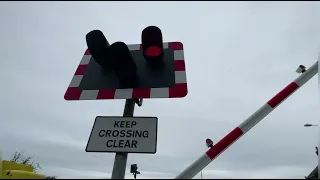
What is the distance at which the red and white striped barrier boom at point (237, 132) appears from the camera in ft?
4.60

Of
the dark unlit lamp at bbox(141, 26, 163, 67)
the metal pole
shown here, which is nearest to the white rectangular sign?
the metal pole

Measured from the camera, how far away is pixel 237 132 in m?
1.57

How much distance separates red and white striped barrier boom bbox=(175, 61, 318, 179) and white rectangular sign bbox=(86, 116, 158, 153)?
28cm

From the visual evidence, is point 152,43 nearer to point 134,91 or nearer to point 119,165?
point 134,91

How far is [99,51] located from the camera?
1.83 m

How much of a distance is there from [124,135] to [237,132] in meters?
0.81

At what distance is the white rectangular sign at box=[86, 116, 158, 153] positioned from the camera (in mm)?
1464

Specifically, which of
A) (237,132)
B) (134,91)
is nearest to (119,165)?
(134,91)

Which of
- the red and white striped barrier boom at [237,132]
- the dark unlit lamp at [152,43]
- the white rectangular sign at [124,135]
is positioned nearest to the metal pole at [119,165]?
the white rectangular sign at [124,135]

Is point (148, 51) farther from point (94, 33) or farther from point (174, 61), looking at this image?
point (94, 33)

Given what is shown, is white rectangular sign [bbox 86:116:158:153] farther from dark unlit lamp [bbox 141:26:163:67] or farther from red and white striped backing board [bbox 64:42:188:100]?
dark unlit lamp [bbox 141:26:163:67]

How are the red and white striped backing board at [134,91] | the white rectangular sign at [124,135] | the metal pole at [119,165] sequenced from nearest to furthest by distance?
the metal pole at [119,165], the white rectangular sign at [124,135], the red and white striped backing board at [134,91]

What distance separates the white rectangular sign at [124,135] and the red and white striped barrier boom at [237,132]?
0.92 feet

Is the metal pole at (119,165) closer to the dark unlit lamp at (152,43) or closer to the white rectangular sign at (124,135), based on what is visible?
the white rectangular sign at (124,135)
